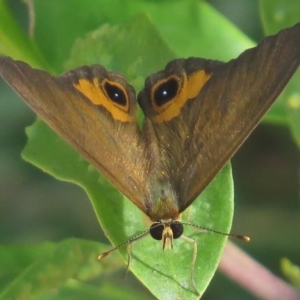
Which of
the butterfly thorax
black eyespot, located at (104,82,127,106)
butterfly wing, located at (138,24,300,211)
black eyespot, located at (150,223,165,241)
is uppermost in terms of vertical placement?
black eyespot, located at (104,82,127,106)

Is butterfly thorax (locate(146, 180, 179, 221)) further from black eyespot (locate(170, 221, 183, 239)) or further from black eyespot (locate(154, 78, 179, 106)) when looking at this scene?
black eyespot (locate(154, 78, 179, 106))

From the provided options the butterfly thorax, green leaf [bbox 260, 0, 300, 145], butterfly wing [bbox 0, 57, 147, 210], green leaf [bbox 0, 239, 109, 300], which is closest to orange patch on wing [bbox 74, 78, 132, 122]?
butterfly wing [bbox 0, 57, 147, 210]

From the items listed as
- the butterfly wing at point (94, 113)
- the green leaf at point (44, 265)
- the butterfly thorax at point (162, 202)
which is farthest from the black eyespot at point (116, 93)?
the green leaf at point (44, 265)

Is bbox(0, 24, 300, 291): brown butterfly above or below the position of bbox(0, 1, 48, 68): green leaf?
below

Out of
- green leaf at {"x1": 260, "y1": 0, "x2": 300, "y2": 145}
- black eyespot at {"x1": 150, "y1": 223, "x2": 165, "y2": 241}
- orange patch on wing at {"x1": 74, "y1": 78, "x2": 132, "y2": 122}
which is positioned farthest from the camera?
green leaf at {"x1": 260, "y1": 0, "x2": 300, "y2": 145}

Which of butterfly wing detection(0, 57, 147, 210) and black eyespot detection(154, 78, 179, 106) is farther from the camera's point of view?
black eyespot detection(154, 78, 179, 106)

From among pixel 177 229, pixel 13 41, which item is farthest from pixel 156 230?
pixel 13 41

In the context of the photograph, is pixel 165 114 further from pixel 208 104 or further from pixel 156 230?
pixel 156 230
